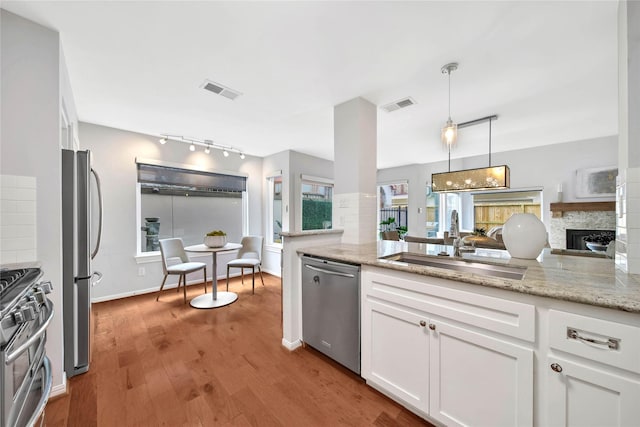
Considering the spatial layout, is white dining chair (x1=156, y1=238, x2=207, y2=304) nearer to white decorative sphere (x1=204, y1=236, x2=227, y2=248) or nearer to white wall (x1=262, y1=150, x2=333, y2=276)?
white decorative sphere (x1=204, y1=236, x2=227, y2=248)

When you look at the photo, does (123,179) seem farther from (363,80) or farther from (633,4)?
(633,4)

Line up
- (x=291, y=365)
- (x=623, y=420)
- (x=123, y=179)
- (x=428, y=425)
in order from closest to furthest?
(x=623, y=420) → (x=428, y=425) → (x=291, y=365) → (x=123, y=179)

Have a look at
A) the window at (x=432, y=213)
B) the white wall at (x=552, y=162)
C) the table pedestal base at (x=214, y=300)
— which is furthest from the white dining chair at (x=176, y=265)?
the white wall at (x=552, y=162)

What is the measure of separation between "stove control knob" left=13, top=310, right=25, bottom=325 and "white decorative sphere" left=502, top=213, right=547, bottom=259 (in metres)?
2.63

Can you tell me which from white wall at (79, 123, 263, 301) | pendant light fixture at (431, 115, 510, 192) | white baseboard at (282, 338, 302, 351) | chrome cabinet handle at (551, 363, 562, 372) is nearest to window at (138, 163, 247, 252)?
white wall at (79, 123, 263, 301)

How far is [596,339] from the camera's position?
93 centimetres

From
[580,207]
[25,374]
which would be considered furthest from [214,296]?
[580,207]

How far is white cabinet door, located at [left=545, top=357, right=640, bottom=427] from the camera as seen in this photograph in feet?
2.88

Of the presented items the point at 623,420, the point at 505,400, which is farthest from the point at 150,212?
the point at 623,420

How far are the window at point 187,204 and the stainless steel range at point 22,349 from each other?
8.80ft

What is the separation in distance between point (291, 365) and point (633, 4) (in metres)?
3.06

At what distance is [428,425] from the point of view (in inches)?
55.1

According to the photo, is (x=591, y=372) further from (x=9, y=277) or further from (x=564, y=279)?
(x=9, y=277)

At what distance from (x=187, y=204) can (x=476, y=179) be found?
4336mm
